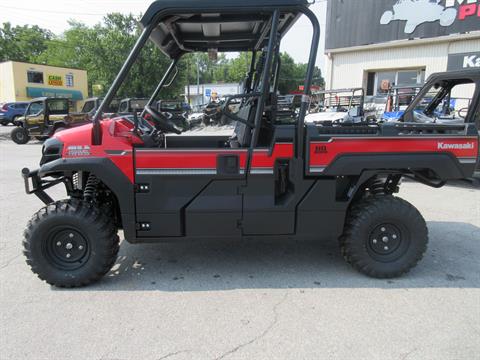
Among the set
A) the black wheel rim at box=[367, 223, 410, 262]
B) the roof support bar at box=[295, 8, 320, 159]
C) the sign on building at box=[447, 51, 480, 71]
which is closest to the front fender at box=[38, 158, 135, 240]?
the roof support bar at box=[295, 8, 320, 159]

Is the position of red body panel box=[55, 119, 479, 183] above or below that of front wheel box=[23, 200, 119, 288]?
above

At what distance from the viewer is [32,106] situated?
638 inches

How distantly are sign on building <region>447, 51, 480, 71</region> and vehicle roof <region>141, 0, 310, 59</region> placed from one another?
15.5 meters

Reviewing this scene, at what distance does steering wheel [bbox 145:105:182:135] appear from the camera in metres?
3.76

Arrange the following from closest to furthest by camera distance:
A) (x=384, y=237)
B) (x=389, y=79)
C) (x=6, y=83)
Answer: (x=384, y=237), (x=389, y=79), (x=6, y=83)

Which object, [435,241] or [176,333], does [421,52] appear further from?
[176,333]

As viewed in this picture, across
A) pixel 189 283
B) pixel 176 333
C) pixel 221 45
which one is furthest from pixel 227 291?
pixel 221 45

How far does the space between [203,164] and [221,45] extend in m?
1.75

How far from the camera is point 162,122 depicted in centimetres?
375

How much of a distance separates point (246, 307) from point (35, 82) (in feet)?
132

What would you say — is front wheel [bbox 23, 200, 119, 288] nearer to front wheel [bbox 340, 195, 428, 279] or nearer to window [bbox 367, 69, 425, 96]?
front wheel [bbox 340, 195, 428, 279]

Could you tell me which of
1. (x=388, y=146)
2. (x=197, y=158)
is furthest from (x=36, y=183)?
(x=388, y=146)

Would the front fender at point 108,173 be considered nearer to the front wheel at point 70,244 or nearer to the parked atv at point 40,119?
the front wheel at point 70,244

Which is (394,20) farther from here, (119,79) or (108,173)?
(108,173)
